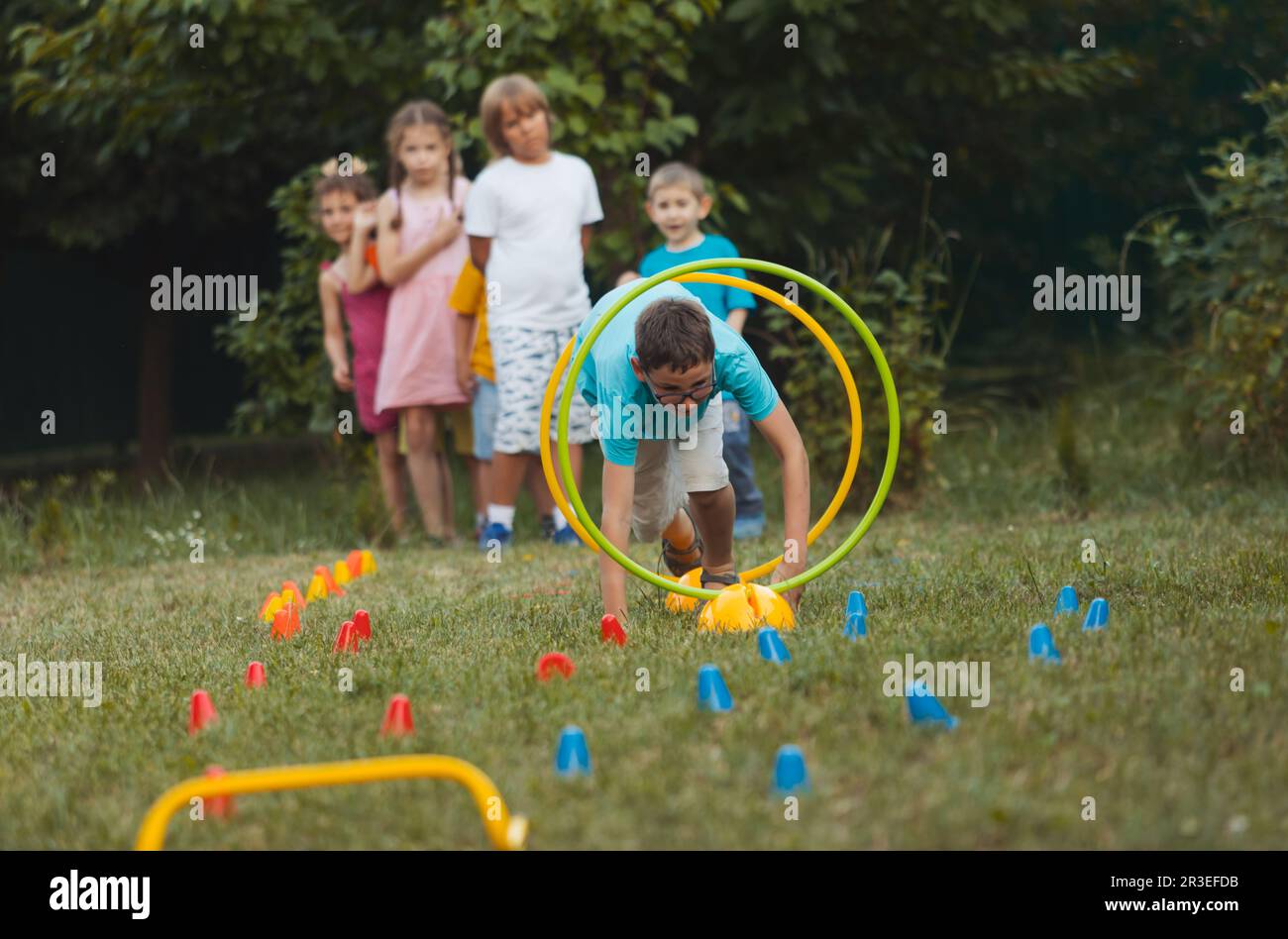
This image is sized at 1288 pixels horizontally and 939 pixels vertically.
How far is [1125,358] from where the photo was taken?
1027 cm

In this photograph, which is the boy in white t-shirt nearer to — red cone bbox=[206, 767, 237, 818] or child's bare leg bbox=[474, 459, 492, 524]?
child's bare leg bbox=[474, 459, 492, 524]

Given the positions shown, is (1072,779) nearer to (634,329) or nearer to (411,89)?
(634,329)

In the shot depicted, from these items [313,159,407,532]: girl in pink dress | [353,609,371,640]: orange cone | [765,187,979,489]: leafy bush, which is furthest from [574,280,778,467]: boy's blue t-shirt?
[313,159,407,532]: girl in pink dress

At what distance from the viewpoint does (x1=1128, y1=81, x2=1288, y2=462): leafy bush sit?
23.3 ft

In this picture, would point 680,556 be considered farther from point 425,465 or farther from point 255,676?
point 425,465

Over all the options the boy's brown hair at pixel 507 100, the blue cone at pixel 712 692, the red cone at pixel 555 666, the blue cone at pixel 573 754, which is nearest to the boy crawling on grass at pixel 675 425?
the red cone at pixel 555 666

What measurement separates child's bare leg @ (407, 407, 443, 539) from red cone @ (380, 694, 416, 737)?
4053mm

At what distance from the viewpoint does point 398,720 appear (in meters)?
3.37

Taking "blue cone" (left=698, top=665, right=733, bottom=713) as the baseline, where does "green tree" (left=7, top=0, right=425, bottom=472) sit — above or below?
above

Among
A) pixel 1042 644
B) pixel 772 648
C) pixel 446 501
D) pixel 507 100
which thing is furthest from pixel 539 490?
pixel 1042 644

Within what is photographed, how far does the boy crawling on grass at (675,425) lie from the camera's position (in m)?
4.23

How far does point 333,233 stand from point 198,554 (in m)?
1.82

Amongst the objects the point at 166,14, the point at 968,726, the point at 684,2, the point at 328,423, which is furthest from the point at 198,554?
the point at 968,726

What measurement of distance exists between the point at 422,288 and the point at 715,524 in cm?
295
